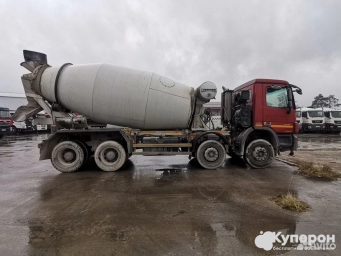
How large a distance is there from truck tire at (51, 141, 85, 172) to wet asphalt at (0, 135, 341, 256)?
39 centimetres

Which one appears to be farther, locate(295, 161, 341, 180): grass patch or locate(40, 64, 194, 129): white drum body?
locate(40, 64, 194, 129): white drum body

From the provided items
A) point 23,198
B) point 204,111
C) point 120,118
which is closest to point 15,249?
point 23,198

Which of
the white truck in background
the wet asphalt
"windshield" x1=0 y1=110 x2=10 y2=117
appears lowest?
the wet asphalt

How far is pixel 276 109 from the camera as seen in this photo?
24.2ft

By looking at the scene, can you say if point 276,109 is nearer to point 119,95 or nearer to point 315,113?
point 119,95

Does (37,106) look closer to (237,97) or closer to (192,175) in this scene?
(192,175)

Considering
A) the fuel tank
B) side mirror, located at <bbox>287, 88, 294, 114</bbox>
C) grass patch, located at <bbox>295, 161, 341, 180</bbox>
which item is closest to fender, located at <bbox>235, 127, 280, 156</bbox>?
side mirror, located at <bbox>287, 88, 294, 114</bbox>

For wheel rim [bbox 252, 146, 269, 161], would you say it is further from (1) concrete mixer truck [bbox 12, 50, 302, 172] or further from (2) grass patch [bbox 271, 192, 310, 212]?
(2) grass patch [bbox 271, 192, 310, 212]

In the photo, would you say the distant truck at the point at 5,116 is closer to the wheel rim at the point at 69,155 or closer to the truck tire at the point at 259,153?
the wheel rim at the point at 69,155

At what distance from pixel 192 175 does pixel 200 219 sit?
2910mm

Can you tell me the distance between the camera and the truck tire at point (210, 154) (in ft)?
24.1

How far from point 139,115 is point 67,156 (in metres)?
2.84

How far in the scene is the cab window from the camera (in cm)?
736

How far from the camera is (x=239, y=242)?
3098mm
